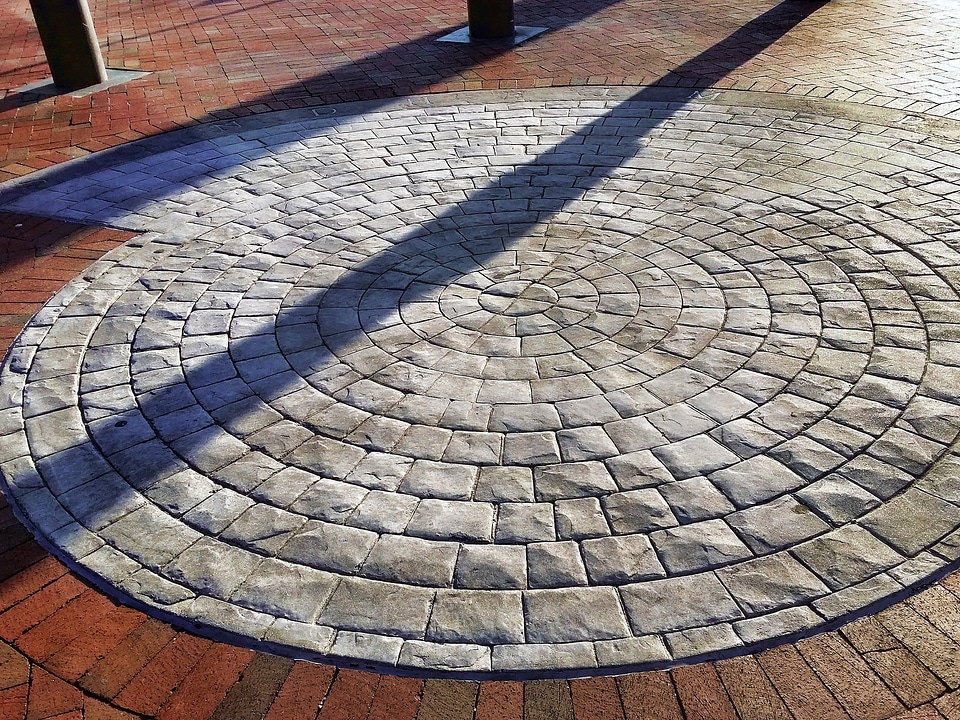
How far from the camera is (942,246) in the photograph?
5164 mm

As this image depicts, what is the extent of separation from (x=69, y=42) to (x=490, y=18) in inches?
198

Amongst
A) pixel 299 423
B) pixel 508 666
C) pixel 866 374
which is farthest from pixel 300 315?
pixel 866 374

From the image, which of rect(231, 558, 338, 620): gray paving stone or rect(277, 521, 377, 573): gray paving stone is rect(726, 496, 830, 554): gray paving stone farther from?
rect(231, 558, 338, 620): gray paving stone

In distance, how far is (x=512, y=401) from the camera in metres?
4.07

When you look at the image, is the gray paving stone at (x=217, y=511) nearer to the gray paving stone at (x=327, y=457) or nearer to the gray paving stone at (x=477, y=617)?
the gray paving stone at (x=327, y=457)

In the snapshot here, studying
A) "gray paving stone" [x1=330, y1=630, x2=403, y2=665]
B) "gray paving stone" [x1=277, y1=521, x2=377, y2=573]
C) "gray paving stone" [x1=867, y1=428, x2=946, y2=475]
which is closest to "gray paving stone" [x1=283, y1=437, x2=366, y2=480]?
"gray paving stone" [x1=277, y1=521, x2=377, y2=573]

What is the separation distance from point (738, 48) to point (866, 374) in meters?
6.81

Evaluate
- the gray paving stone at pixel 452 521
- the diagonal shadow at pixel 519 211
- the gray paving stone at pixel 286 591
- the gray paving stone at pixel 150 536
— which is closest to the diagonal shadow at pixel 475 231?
the diagonal shadow at pixel 519 211

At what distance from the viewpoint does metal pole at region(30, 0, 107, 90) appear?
9117 mm

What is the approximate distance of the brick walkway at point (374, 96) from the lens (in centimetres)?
266

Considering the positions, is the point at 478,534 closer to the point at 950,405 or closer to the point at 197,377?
the point at 197,377

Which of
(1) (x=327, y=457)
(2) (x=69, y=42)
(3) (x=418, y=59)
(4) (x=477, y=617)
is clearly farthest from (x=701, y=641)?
(2) (x=69, y=42)

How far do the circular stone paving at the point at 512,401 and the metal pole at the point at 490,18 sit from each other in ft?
15.1

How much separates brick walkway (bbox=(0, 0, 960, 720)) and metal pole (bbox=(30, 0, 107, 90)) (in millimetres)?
477
